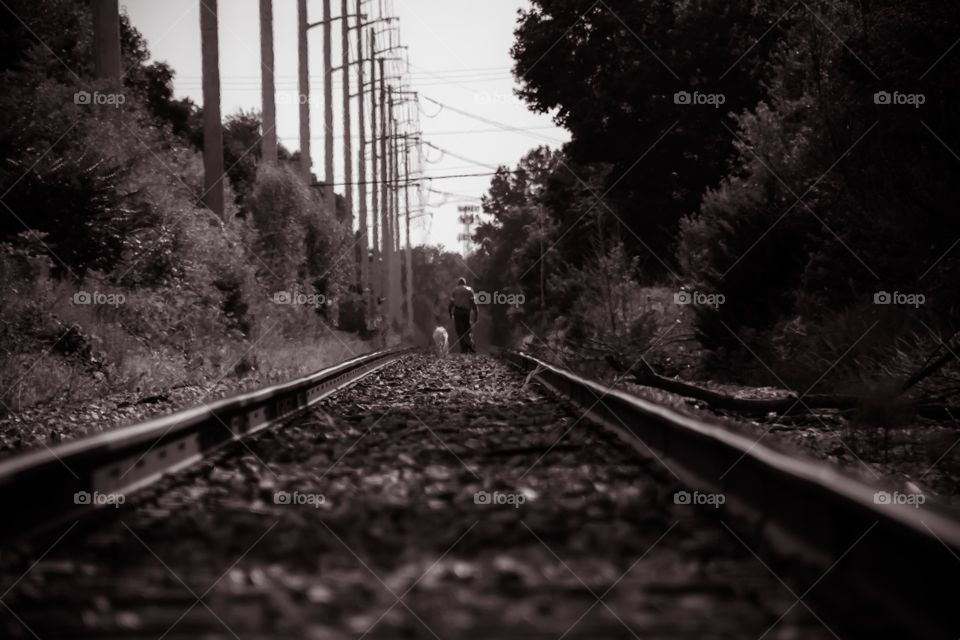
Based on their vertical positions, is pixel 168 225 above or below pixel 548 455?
above

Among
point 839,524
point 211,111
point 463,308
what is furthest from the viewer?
point 463,308

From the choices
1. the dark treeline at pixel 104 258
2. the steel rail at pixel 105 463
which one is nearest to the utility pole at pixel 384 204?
the dark treeline at pixel 104 258

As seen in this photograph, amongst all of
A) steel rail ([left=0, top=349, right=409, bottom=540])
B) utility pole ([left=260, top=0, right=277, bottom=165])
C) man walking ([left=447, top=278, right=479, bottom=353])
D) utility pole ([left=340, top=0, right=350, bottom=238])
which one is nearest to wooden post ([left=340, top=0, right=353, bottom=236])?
utility pole ([left=340, top=0, right=350, bottom=238])

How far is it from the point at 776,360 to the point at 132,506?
13.7m

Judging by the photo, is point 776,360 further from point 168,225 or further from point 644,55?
point 644,55

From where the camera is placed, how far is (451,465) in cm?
645

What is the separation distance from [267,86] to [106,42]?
13.4 meters

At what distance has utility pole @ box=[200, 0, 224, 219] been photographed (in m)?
26.2

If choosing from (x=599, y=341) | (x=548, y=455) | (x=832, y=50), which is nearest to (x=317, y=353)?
(x=599, y=341)

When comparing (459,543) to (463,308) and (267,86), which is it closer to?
(463,308)

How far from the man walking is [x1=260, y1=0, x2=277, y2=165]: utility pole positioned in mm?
12890

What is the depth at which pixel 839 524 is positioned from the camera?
370 cm

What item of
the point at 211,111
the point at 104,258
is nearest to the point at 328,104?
the point at 211,111

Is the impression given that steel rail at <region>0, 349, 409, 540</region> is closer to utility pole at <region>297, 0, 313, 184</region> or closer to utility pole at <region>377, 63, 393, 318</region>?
utility pole at <region>297, 0, 313, 184</region>
